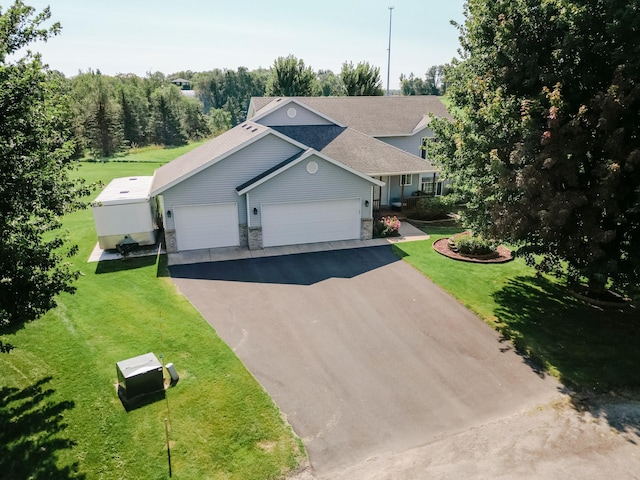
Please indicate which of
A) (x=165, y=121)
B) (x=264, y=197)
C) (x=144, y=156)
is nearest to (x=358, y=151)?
(x=264, y=197)

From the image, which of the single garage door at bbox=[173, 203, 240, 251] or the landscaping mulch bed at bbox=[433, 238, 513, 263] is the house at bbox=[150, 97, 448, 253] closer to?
the single garage door at bbox=[173, 203, 240, 251]

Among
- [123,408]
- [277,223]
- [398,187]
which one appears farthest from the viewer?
[398,187]

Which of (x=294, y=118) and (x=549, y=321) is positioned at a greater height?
(x=294, y=118)

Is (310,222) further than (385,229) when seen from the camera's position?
No

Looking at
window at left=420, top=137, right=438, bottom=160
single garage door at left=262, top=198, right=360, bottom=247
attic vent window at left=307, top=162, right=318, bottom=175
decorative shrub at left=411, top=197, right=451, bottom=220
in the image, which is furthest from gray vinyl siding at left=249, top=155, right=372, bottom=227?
decorative shrub at left=411, top=197, right=451, bottom=220

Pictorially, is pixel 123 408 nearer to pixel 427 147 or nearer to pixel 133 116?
pixel 427 147

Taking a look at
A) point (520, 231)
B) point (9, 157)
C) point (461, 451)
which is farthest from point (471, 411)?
point (9, 157)
